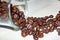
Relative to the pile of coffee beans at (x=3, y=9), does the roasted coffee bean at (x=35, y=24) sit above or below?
below

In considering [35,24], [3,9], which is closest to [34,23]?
[35,24]

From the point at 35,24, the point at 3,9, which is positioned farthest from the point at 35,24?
the point at 3,9

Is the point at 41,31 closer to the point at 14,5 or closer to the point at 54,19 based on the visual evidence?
the point at 54,19

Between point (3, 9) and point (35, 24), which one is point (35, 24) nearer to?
point (35, 24)

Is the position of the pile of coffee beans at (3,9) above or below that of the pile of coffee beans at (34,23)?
above

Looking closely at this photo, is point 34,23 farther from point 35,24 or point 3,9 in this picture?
point 3,9

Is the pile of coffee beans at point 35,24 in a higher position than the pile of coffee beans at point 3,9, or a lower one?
lower

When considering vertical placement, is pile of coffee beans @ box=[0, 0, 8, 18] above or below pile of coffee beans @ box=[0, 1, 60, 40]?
above

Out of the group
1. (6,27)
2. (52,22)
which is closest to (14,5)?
(6,27)
